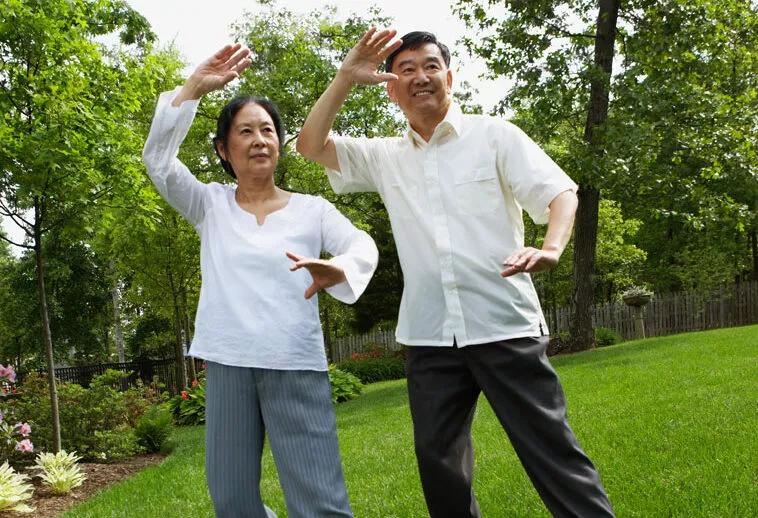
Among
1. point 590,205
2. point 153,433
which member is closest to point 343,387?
point 153,433

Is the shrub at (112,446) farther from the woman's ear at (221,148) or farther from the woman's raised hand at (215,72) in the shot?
the woman's raised hand at (215,72)

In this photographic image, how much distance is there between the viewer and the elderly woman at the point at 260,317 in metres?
2.45

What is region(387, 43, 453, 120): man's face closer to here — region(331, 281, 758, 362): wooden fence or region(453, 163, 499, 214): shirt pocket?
region(453, 163, 499, 214): shirt pocket

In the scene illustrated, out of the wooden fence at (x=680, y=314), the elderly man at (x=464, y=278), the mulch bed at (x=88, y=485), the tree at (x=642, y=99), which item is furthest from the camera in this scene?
the wooden fence at (x=680, y=314)

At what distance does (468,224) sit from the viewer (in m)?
2.61

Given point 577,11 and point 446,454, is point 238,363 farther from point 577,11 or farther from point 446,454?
point 577,11

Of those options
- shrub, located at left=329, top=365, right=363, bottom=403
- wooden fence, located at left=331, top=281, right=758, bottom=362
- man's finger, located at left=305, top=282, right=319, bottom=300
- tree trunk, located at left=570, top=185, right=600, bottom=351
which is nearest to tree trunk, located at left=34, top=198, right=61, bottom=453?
man's finger, located at left=305, top=282, right=319, bottom=300

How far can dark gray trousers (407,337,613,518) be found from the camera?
8.09 ft

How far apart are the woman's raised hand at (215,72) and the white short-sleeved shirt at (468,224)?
0.68 meters

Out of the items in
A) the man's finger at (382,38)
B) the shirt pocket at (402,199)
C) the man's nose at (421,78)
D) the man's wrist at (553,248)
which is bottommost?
A: the man's wrist at (553,248)

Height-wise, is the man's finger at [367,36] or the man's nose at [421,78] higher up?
the man's finger at [367,36]

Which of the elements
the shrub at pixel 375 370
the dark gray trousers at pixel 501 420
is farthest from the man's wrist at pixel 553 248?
the shrub at pixel 375 370

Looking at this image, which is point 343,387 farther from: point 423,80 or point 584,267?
point 423,80

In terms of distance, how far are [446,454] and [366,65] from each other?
1.38 meters
